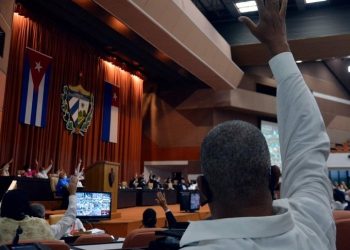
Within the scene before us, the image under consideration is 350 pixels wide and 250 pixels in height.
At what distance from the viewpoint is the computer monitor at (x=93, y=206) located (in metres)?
5.69

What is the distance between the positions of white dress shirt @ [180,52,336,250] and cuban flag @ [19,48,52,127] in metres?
11.8

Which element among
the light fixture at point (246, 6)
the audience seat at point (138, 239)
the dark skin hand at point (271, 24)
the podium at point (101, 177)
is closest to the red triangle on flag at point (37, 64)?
the podium at point (101, 177)

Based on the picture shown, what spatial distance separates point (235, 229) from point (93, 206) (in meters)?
5.48

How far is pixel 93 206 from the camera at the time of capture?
5934 millimetres

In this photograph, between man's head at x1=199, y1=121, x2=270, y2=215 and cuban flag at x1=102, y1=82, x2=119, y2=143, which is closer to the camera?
man's head at x1=199, y1=121, x2=270, y2=215

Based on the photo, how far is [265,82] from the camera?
63.9 ft

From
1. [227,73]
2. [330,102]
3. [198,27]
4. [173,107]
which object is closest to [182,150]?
[173,107]

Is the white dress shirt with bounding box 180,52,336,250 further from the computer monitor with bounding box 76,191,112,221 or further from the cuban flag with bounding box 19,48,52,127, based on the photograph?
the cuban flag with bounding box 19,48,52,127

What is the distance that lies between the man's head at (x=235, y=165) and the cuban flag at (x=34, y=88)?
39.0ft

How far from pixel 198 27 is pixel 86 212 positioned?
26.0 ft

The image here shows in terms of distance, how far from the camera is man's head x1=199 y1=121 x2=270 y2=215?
79 centimetres

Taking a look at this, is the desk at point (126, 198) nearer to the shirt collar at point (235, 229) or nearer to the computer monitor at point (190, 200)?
the computer monitor at point (190, 200)

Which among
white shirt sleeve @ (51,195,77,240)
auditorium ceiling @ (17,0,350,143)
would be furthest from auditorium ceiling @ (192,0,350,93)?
white shirt sleeve @ (51,195,77,240)

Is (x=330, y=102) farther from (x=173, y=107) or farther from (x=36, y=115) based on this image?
(x=36, y=115)
